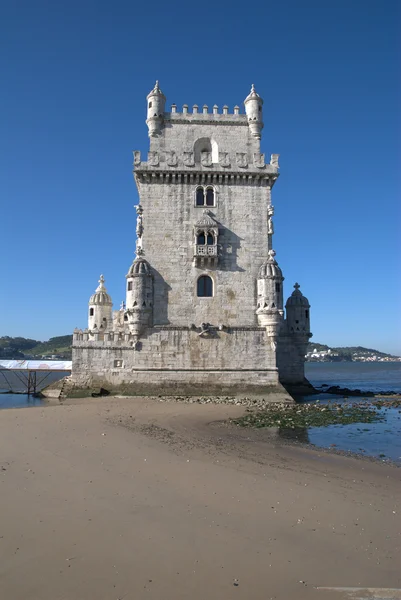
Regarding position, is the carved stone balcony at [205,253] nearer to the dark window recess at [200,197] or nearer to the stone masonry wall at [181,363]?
the dark window recess at [200,197]

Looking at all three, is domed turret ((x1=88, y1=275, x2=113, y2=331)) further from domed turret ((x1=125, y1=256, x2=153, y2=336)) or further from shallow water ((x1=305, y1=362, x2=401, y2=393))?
shallow water ((x1=305, y1=362, x2=401, y2=393))

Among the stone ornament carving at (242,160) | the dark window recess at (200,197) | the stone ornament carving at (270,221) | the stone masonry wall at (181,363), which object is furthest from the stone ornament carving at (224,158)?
the stone masonry wall at (181,363)

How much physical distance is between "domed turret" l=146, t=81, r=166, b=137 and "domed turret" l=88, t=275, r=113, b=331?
12.8 metres

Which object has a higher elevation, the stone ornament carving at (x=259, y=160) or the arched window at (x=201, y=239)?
the stone ornament carving at (x=259, y=160)

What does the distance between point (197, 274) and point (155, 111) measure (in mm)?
12295

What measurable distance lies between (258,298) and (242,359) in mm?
4206

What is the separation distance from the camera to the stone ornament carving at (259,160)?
2970 cm

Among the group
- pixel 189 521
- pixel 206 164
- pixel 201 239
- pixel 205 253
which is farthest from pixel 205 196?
pixel 189 521

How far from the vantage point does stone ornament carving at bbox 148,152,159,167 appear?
96.3 feet

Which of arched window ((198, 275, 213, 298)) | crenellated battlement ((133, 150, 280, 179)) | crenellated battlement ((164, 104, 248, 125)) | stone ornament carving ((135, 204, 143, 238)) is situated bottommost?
arched window ((198, 275, 213, 298))

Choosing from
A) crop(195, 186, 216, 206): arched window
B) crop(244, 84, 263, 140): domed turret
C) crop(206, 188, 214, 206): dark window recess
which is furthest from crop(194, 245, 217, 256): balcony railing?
crop(244, 84, 263, 140): domed turret

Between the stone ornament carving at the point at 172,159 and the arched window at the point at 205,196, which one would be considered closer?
the stone ornament carving at the point at 172,159

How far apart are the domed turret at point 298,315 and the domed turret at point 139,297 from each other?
1140 centimetres

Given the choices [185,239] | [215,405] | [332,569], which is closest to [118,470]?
[332,569]
